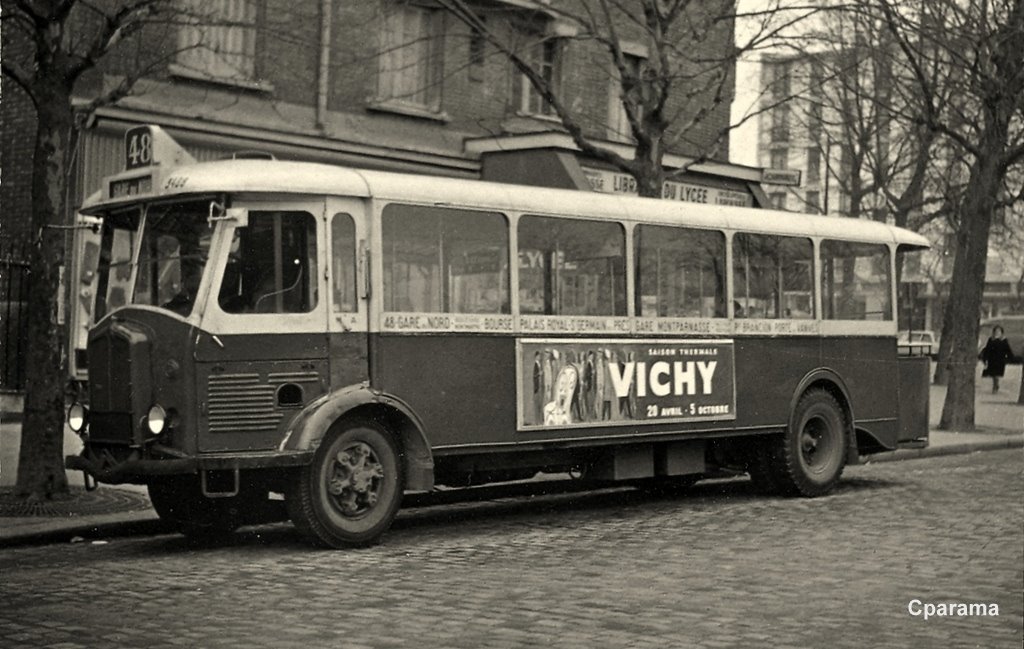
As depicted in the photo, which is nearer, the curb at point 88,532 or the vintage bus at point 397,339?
the vintage bus at point 397,339

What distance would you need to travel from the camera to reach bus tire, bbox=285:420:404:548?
10062mm

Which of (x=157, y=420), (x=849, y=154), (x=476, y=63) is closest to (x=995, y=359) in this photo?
(x=849, y=154)

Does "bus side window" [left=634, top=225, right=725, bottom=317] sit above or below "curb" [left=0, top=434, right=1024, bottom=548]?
above

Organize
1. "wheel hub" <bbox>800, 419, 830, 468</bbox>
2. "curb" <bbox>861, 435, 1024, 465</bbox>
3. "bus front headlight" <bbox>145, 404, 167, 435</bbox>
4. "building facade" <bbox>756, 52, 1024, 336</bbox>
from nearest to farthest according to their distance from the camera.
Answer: "bus front headlight" <bbox>145, 404, 167, 435</bbox>, "wheel hub" <bbox>800, 419, 830, 468</bbox>, "curb" <bbox>861, 435, 1024, 465</bbox>, "building facade" <bbox>756, 52, 1024, 336</bbox>

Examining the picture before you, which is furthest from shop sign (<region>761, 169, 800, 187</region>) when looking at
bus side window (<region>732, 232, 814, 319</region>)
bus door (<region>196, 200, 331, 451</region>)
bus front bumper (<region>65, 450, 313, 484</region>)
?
bus front bumper (<region>65, 450, 313, 484</region>)

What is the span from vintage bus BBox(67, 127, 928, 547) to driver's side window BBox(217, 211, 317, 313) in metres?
0.01

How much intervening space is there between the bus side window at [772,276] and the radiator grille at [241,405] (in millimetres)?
5047

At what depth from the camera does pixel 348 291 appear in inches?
410

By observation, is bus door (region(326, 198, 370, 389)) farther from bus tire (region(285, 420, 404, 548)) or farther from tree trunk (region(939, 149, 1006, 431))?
tree trunk (region(939, 149, 1006, 431))

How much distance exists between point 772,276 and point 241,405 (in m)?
5.81

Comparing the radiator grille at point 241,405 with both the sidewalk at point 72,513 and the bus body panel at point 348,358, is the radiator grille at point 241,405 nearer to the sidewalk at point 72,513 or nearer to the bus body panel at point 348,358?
the bus body panel at point 348,358

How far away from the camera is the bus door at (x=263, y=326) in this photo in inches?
388

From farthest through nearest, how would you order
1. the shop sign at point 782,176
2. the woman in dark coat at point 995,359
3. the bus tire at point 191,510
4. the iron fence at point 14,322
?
the woman in dark coat at point 995,359 → the shop sign at point 782,176 → the iron fence at point 14,322 → the bus tire at point 191,510

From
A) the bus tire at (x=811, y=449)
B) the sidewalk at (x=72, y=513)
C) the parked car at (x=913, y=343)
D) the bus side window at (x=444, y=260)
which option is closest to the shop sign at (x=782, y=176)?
the parked car at (x=913, y=343)
